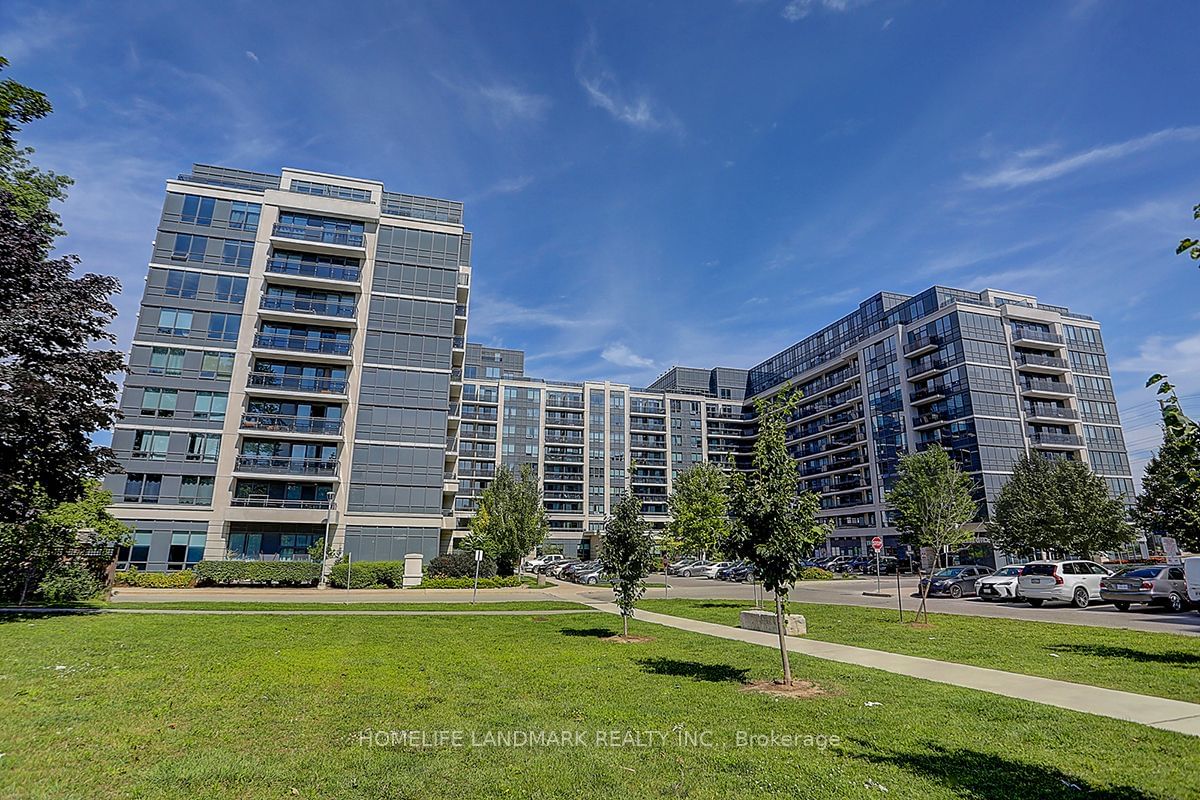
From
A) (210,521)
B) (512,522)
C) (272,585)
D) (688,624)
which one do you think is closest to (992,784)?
(688,624)

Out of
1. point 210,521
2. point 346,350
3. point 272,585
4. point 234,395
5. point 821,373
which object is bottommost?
point 272,585

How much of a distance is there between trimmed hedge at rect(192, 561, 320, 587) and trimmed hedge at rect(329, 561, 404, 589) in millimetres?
1560

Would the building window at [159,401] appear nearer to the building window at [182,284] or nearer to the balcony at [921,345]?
the building window at [182,284]

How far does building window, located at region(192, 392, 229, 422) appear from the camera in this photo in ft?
138

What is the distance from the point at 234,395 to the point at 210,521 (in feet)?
29.1

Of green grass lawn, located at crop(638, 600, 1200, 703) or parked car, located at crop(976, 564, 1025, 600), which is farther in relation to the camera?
parked car, located at crop(976, 564, 1025, 600)

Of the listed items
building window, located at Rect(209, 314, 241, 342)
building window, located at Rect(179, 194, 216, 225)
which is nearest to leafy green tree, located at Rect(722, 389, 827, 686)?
building window, located at Rect(209, 314, 241, 342)

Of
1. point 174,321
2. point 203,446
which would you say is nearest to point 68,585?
point 203,446

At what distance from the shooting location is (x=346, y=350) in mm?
45750

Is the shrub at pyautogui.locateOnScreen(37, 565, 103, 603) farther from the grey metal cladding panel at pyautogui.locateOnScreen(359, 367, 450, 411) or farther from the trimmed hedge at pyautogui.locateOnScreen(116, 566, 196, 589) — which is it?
the grey metal cladding panel at pyautogui.locateOnScreen(359, 367, 450, 411)

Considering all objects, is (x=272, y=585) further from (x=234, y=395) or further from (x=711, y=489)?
(x=711, y=489)

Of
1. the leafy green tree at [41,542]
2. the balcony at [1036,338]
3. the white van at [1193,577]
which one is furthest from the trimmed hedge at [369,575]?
the balcony at [1036,338]

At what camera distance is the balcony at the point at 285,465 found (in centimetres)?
4169

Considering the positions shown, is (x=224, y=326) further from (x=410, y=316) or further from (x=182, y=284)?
(x=410, y=316)
